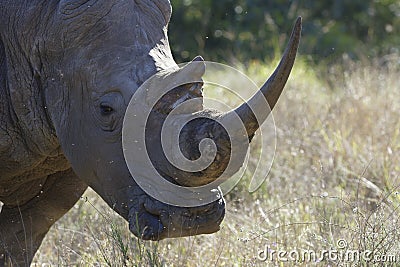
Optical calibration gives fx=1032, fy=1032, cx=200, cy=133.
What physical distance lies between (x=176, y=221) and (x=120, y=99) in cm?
63

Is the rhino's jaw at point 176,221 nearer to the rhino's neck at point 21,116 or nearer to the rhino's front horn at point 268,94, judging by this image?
the rhino's front horn at point 268,94

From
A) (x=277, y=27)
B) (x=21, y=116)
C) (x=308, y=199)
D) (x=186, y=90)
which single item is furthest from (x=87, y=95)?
(x=277, y=27)

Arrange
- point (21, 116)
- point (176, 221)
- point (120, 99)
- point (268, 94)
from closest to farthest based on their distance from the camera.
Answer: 1. point (268, 94)
2. point (176, 221)
3. point (120, 99)
4. point (21, 116)

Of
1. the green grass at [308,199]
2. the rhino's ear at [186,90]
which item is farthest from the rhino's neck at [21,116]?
the rhino's ear at [186,90]

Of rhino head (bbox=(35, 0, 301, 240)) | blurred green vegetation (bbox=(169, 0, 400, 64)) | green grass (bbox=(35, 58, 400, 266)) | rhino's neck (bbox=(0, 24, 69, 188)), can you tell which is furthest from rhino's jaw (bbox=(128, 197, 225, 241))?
blurred green vegetation (bbox=(169, 0, 400, 64))

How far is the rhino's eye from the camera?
4.70 meters

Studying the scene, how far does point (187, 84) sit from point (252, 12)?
888cm

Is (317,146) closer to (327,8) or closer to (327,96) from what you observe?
(327,96)

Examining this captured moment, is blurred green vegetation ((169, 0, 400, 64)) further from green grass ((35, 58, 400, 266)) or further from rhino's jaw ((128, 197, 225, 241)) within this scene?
rhino's jaw ((128, 197, 225, 241))

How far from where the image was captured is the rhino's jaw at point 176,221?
4449 millimetres

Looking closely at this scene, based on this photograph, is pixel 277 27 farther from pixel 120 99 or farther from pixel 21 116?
pixel 120 99

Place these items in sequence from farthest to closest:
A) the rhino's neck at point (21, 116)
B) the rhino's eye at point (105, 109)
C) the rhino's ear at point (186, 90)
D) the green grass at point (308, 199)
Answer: the green grass at point (308, 199) < the rhino's neck at point (21, 116) < the rhino's eye at point (105, 109) < the rhino's ear at point (186, 90)

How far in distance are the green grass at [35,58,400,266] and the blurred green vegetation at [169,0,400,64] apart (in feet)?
7.27

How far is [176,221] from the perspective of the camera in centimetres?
445
